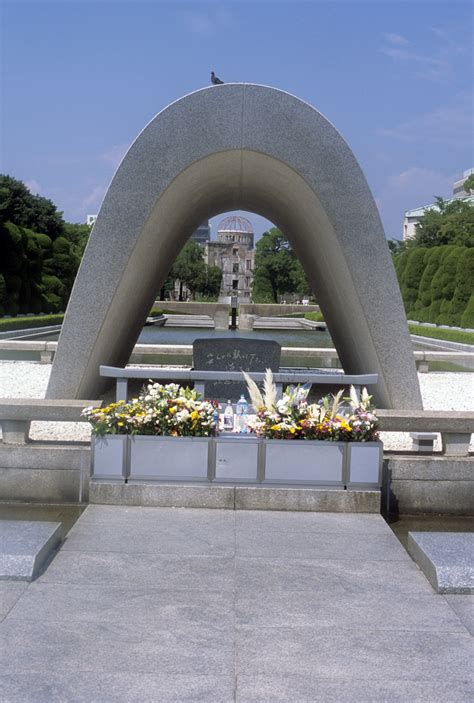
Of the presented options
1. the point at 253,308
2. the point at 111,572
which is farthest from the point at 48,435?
the point at 253,308

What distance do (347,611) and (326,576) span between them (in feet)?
1.93

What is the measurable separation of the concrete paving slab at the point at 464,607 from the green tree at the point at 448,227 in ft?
173

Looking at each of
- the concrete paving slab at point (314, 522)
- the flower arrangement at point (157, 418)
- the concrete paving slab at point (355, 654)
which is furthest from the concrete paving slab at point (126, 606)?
the flower arrangement at point (157, 418)

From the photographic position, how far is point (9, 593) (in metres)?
4.81

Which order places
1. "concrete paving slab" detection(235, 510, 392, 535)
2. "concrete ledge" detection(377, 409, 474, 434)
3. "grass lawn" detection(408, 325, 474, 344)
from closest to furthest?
"concrete paving slab" detection(235, 510, 392, 535) → "concrete ledge" detection(377, 409, 474, 434) → "grass lawn" detection(408, 325, 474, 344)

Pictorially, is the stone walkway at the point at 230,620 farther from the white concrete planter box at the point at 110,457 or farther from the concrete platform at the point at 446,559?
the white concrete planter box at the point at 110,457

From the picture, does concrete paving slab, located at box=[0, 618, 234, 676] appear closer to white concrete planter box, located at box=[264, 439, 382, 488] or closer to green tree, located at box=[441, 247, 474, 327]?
white concrete planter box, located at box=[264, 439, 382, 488]

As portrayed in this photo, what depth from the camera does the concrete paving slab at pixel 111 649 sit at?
3.87 m

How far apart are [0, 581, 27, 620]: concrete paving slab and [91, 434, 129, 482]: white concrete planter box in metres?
1.93

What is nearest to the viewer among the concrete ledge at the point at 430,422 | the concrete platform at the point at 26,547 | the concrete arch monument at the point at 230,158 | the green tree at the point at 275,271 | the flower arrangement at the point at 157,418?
the concrete platform at the point at 26,547

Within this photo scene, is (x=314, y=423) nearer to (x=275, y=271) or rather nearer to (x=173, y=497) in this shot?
(x=173, y=497)

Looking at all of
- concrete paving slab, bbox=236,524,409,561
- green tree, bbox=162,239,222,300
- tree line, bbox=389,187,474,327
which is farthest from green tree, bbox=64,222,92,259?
concrete paving slab, bbox=236,524,409,561

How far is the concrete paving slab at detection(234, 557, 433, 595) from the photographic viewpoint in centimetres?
506

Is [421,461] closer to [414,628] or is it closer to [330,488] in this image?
[330,488]
